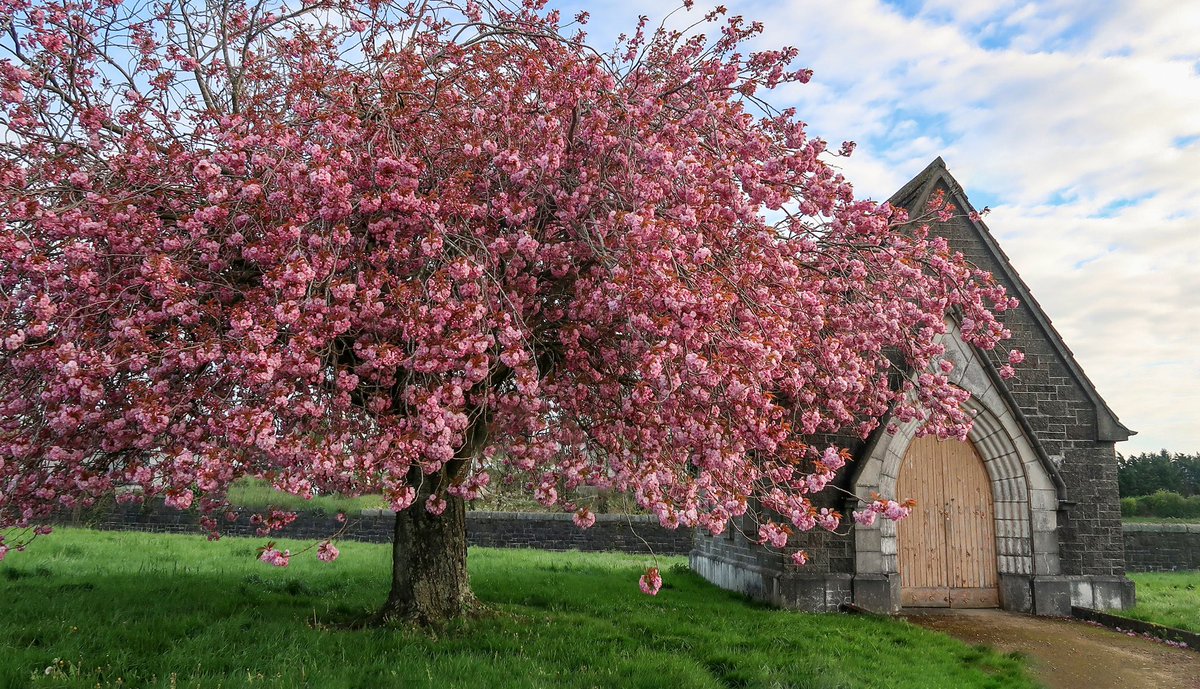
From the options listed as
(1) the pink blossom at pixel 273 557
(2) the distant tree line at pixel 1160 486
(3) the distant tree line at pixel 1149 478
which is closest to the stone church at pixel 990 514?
(1) the pink blossom at pixel 273 557

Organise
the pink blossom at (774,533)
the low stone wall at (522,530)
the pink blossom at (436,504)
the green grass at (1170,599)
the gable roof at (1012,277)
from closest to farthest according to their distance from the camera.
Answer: the pink blossom at (436,504)
the pink blossom at (774,533)
the green grass at (1170,599)
the gable roof at (1012,277)
the low stone wall at (522,530)

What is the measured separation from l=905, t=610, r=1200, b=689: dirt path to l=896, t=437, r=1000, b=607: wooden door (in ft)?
1.45

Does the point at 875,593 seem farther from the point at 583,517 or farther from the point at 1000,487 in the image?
the point at 583,517

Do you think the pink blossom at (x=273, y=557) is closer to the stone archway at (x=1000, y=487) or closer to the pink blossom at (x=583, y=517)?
the pink blossom at (x=583, y=517)

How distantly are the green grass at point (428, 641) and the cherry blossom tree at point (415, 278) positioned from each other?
3.78 ft

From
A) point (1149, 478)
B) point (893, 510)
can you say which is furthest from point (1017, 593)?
point (1149, 478)

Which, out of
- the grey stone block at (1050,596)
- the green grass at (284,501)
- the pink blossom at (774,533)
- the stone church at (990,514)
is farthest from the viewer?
the green grass at (284,501)

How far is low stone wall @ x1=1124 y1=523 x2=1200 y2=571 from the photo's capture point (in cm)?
2041

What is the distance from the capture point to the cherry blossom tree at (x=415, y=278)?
232 inches

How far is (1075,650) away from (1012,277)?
629cm

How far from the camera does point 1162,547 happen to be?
807 inches

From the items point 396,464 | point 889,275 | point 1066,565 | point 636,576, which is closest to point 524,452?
point 396,464

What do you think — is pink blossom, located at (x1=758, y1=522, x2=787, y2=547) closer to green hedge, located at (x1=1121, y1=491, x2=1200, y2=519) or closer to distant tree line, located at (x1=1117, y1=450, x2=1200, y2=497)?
green hedge, located at (x1=1121, y1=491, x2=1200, y2=519)

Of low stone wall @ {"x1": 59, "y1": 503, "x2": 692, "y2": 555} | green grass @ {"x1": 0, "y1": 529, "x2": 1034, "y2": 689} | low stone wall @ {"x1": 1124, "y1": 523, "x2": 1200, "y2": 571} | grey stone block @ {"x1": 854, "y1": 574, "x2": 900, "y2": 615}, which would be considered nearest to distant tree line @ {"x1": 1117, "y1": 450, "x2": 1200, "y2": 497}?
low stone wall @ {"x1": 1124, "y1": 523, "x2": 1200, "y2": 571}
